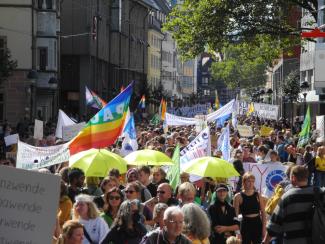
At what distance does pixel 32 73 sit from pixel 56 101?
1548cm

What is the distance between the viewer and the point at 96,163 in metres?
13.9

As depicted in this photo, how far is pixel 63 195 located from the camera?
1081 centimetres

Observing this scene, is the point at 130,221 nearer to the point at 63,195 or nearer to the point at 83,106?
the point at 63,195

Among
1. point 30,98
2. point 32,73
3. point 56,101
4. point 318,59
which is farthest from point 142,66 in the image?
point 318,59

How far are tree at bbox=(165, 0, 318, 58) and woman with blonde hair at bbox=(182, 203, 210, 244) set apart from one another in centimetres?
2541

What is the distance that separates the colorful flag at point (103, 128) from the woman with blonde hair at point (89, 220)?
17.9ft

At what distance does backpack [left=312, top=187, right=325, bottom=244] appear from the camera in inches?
388

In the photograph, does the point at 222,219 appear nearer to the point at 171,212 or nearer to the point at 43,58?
the point at 171,212

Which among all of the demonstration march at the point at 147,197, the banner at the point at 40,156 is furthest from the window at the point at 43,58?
the banner at the point at 40,156

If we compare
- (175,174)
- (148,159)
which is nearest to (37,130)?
(148,159)

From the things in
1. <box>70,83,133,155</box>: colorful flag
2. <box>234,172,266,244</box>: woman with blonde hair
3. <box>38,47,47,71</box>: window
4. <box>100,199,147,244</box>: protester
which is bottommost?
<box>234,172,266,244</box>: woman with blonde hair

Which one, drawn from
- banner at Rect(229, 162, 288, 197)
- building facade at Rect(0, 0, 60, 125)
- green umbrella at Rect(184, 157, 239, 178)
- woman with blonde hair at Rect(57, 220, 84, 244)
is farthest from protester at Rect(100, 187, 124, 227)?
building facade at Rect(0, 0, 60, 125)

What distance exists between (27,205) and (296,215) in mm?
3408

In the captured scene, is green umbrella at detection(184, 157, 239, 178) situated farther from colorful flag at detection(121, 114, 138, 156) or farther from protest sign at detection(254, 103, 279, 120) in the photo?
protest sign at detection(254, 103, 279, 120)
